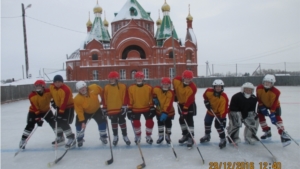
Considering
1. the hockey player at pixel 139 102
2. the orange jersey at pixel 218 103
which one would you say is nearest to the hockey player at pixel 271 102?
the orange jersey at pixel 218 103

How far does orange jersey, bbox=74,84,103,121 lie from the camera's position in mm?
4836

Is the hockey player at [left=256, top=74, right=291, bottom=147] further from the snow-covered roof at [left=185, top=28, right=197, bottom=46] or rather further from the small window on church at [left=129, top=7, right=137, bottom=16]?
the snow-covered roof at [left=185, top=28, right=197, bottom=46]

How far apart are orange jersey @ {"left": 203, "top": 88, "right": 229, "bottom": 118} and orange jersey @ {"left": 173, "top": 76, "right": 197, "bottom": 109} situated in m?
0.31

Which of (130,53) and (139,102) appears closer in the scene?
(139,102)

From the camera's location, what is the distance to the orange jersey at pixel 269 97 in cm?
486

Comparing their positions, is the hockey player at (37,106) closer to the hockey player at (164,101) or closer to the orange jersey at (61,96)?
the orange jersey at (61,96)

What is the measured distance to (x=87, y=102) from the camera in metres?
4.92

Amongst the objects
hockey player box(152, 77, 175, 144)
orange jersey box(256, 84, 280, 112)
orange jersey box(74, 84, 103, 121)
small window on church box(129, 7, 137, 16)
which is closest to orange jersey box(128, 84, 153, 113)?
hockey player box(152, 77, 175, 144)

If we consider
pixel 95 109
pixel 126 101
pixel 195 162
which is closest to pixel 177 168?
pixel 195 162

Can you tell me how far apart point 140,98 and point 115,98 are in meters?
0.52

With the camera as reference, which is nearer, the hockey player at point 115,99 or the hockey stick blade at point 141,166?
the hockey stick blade at point 141,166

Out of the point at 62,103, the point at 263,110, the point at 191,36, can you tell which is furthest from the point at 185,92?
the point at 191,36

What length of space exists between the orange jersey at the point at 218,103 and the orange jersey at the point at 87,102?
2247 millimetres
